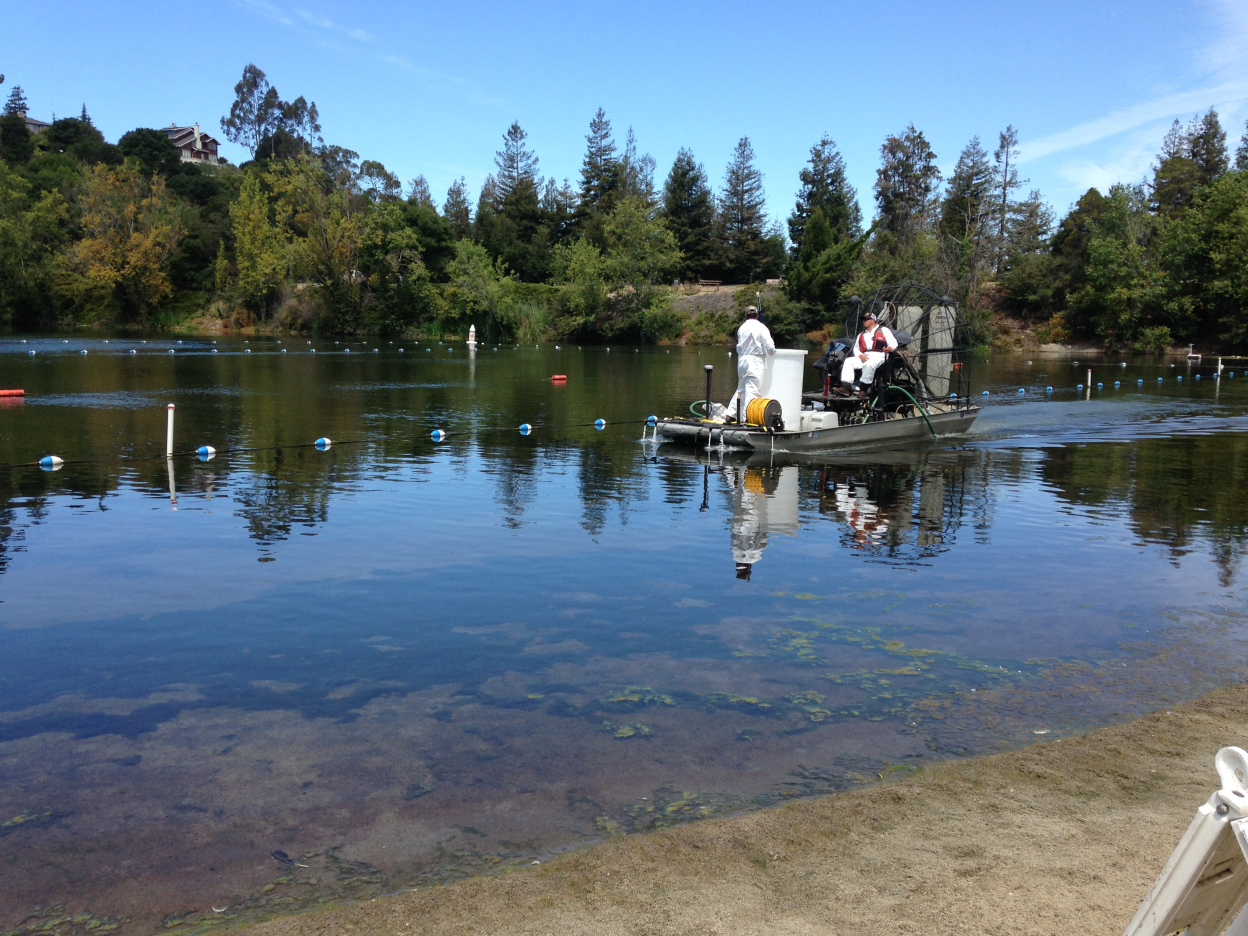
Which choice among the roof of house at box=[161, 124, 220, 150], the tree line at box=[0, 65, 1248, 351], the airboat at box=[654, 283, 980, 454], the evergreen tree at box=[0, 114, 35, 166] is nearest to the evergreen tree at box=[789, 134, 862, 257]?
the tree line at box=[0, 65, 1248, 351]

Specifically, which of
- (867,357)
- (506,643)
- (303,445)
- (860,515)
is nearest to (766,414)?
(867,357)

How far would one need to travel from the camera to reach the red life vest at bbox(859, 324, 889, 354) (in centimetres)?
1977

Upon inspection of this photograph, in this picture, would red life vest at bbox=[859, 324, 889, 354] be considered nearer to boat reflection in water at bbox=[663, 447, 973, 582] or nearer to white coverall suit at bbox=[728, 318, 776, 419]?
boat reflection in water at bbox=[663, 447, 973, 582]

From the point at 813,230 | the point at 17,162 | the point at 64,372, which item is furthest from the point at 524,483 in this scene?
the point at 17,162

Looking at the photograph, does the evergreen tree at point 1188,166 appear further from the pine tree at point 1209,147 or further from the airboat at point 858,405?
the airboat at point 858,405

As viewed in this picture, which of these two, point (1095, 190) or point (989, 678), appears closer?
point (989, 678)

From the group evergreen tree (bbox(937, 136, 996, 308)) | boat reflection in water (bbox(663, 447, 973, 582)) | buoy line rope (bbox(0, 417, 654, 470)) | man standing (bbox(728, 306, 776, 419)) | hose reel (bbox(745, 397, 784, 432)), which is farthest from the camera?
evergreen tree (bbox(937, 136, 996, 308))

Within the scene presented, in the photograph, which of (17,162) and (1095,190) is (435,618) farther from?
(17,162)

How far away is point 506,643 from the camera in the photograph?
26.5 ft

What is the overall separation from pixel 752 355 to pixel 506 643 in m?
11.8

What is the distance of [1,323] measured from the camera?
8206cm

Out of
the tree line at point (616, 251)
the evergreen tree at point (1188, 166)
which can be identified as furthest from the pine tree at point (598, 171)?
the evergreen tree at point (1188, 166)

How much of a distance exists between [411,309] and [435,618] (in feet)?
245

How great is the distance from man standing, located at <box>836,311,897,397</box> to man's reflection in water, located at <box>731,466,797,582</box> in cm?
344
